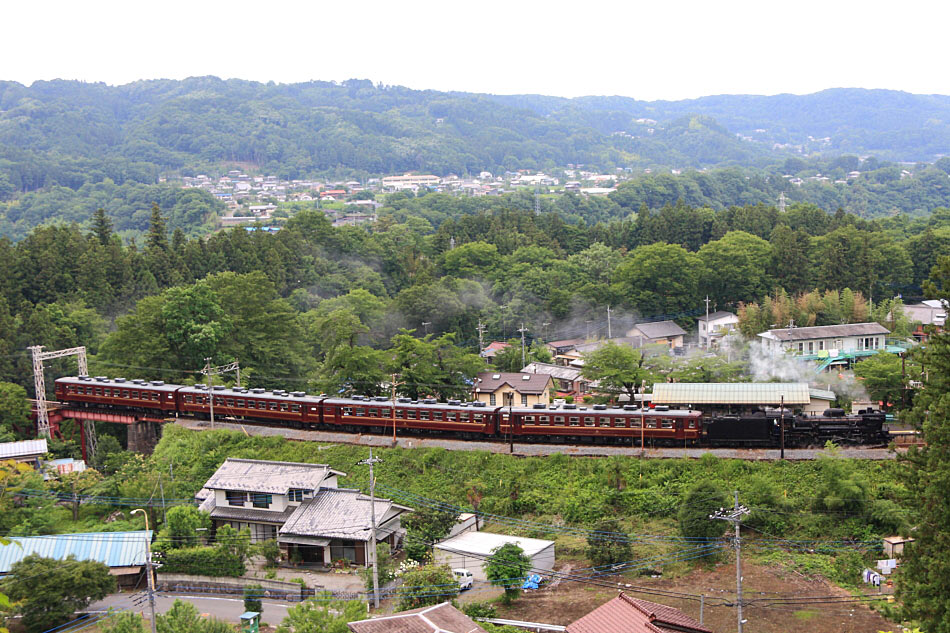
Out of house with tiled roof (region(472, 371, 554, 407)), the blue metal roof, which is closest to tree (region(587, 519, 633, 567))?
the blue metal roof

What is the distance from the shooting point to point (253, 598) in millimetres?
21016

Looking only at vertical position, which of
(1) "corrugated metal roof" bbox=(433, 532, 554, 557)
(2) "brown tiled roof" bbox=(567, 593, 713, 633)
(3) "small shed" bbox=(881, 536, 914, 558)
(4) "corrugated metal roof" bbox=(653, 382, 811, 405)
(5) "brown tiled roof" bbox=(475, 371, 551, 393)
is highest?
(4) "corrugated metal roof" bbox=(653, 382, 811, 405)

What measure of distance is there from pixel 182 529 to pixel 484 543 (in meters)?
8.04

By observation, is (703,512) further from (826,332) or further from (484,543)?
(826,332)

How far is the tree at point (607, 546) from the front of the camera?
22.2 metres

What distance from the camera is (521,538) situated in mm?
23594

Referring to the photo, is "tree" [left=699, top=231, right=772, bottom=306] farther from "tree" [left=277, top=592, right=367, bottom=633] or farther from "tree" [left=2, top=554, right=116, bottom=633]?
"tree" [left=2, top=554, right=116, bottom=633]

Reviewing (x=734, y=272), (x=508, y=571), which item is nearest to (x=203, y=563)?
(x=508, y=571)

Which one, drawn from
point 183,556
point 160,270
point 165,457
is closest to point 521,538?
point 183,556

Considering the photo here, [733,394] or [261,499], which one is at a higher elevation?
[733,394]

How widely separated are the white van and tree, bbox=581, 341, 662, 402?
13570 mm

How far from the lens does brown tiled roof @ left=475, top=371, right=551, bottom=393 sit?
36828 millimetres

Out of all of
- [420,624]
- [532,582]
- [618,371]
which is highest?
[618,371]

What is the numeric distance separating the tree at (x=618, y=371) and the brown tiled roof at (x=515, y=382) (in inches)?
73.1
